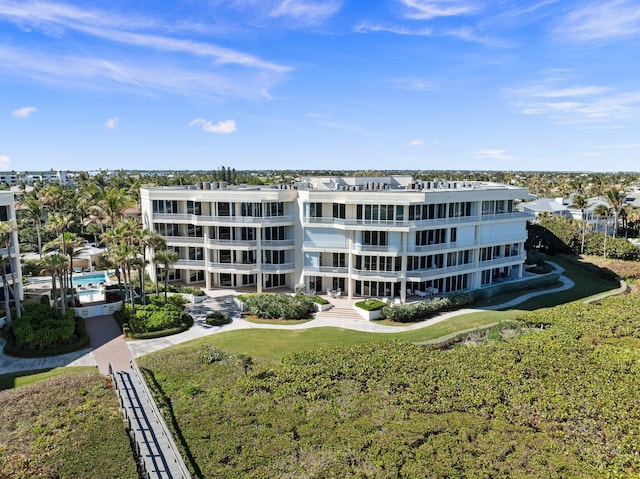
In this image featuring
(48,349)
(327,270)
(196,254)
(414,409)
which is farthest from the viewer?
(196,254)

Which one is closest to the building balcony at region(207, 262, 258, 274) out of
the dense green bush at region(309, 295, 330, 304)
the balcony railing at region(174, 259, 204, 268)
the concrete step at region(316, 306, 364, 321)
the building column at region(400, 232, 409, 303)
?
the balcony railing at region(174, 259, 204, 268)

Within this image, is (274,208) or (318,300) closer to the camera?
(318,300)

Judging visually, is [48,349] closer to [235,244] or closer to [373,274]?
[235,244]

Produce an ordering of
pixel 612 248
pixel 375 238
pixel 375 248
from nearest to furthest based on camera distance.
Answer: pixel 375 248 → pixel 375 238 → pixel 612 248

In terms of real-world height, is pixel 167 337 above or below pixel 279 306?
below

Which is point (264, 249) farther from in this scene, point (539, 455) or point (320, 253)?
point (539, 455)

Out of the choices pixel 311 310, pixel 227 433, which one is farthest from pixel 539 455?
pixel 311 310

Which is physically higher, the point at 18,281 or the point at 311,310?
the point at 18,281

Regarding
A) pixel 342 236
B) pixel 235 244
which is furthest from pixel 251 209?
pixel 342 236
